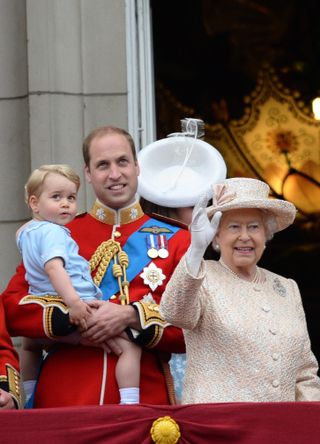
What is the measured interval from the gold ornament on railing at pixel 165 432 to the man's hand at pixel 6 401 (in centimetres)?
68

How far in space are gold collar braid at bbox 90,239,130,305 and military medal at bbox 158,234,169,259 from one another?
13 cm

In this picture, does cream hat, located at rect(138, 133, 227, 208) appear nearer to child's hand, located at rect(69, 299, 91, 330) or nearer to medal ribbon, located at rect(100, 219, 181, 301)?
medal ribbon, located at rect(100, 219, 181, 301)

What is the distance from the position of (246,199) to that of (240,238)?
0.15 m

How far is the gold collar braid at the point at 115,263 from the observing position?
21.2ft

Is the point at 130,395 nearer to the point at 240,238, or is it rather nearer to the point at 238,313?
the point at 238,313

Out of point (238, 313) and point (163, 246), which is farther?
point (163, 246)

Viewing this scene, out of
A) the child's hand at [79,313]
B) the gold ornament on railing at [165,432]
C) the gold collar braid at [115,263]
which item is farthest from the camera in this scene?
the gold collar braid at [115,263]

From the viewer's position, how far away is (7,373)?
6293 mm

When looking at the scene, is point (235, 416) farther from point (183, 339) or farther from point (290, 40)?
point (290, 40)

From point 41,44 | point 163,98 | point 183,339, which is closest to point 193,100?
point 163,98

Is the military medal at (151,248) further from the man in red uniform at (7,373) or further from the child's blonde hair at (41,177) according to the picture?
the man in red uniform at (7,373)

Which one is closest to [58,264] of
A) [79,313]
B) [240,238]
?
[79,313]

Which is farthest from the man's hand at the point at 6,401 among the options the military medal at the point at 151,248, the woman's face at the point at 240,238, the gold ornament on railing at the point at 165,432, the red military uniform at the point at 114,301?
the woman's face at the point at 240,238

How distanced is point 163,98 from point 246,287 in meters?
5.18
